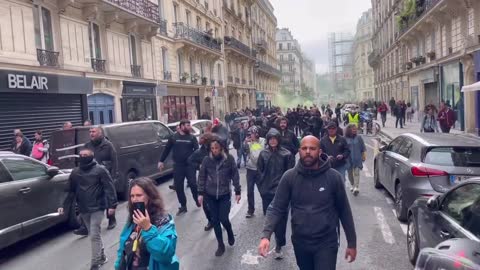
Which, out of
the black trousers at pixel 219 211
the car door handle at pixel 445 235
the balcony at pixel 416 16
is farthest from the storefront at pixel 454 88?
the car door handle at pixel 445 235

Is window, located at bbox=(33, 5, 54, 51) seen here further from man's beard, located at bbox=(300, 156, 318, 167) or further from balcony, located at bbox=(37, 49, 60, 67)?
man's beard, located at bbox=(300, 156, 318, 167)

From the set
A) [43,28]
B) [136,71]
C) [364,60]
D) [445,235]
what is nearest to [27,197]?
[445,235]

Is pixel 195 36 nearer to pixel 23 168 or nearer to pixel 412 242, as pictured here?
pixel 23 168

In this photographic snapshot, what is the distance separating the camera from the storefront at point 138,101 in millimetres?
20938

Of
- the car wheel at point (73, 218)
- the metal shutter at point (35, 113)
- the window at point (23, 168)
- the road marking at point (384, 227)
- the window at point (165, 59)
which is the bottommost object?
the road marking at point (384, 227)

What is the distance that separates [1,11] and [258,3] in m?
47.0

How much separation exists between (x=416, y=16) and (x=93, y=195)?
1050 inches

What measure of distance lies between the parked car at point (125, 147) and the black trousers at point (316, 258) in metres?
6.34

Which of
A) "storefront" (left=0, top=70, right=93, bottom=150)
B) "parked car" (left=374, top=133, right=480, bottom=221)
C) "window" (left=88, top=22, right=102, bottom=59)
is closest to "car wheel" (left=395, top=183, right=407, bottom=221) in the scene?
"parked car" (left=374, top=133, right=480, bottom=221)

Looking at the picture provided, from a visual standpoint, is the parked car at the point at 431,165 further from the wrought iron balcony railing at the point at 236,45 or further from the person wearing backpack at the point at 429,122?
the wrought iron balcony railing at the point at 236,45

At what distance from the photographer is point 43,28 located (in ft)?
50.8

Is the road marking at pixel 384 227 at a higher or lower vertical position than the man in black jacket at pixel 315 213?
lower

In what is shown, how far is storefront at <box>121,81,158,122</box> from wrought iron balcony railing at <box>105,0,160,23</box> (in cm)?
345

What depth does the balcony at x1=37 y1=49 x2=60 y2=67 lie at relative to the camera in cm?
1511
